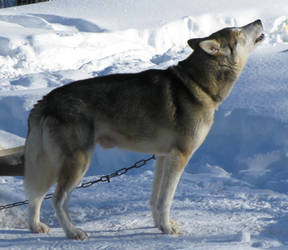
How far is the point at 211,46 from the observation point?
3.46 m

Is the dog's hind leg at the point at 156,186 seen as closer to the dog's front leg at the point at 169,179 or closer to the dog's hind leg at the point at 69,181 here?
the dog's front leg at the point at 169,179

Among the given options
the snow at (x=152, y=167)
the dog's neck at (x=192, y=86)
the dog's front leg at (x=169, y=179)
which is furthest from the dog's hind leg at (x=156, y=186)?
the dog's neck at (x=192, y=86)

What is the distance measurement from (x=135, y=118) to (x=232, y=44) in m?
0.83

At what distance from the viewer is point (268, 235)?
137 inches

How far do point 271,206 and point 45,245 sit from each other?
1.91 m

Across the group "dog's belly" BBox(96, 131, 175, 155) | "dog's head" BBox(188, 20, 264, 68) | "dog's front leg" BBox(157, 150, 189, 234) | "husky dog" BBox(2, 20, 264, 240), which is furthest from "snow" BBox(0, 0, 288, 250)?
"dog's head" BBox(188, 20, 264, 68)

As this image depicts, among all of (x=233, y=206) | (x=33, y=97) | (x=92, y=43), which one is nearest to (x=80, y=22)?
(x=92, y=43)

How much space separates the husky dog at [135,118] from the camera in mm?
3281

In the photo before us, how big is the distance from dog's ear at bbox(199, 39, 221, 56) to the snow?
122 cm

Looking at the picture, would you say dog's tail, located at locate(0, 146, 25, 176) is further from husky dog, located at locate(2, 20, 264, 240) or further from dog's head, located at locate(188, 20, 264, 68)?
dog's head, located at locate(188, 20, 264, 68)

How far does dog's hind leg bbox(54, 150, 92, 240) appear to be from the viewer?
3.25m

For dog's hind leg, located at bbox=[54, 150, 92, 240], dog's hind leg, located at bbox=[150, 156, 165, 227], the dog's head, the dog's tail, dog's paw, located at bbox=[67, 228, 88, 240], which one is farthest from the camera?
the dog's tail

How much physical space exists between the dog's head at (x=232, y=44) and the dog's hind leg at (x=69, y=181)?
1067 millimetres

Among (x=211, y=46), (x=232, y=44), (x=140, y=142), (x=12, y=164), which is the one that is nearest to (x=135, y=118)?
(x=140, y=142)
